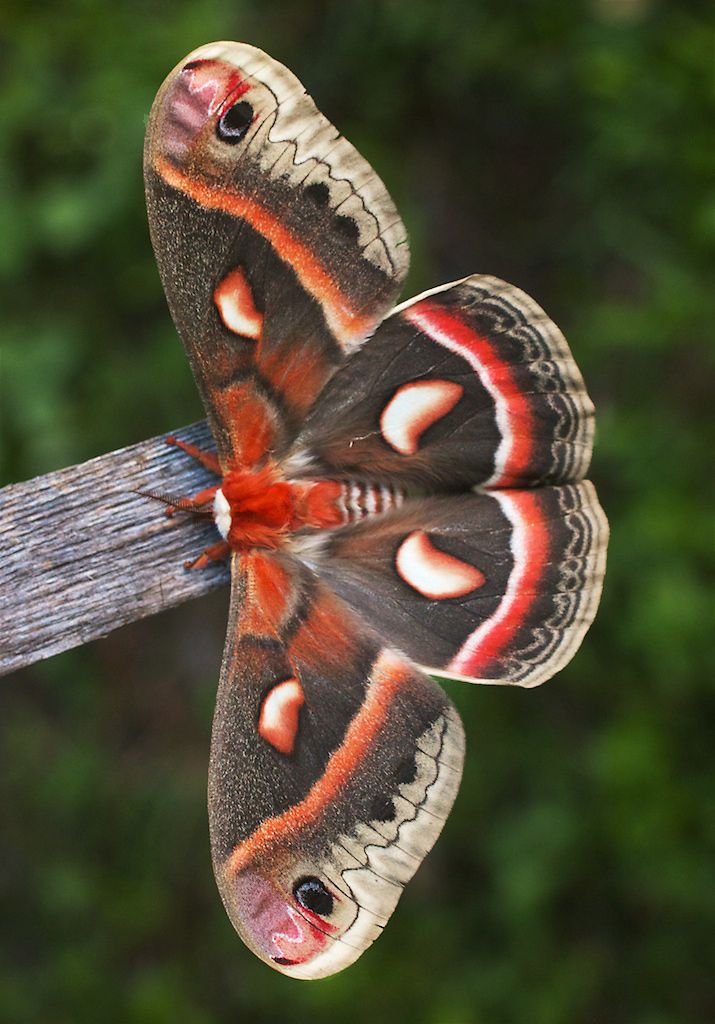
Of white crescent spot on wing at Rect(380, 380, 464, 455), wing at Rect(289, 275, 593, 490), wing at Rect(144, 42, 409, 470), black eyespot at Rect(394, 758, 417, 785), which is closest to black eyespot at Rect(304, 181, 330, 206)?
wing at Rect(144, 42, 409, 470)

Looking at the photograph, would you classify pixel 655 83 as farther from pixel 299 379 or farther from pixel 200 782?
pixel 200 782

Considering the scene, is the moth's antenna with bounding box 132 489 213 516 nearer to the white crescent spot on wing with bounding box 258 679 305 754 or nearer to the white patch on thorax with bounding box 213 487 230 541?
the white patch on thorax with bounding box 213 487 230 541

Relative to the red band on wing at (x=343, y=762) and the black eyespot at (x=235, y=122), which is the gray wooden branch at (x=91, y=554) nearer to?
the red band on wing at (x=343, y=762)

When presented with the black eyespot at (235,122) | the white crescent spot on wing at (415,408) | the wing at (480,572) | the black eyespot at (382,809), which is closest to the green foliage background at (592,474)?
the wing at (480,572)

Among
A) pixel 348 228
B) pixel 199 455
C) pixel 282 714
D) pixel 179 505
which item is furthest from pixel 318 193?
pixel 282 714

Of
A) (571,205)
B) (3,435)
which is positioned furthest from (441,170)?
(3,435)

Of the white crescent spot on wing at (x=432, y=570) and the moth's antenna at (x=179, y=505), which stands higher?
the white crescent spot on wing at (x=432, y=570)
